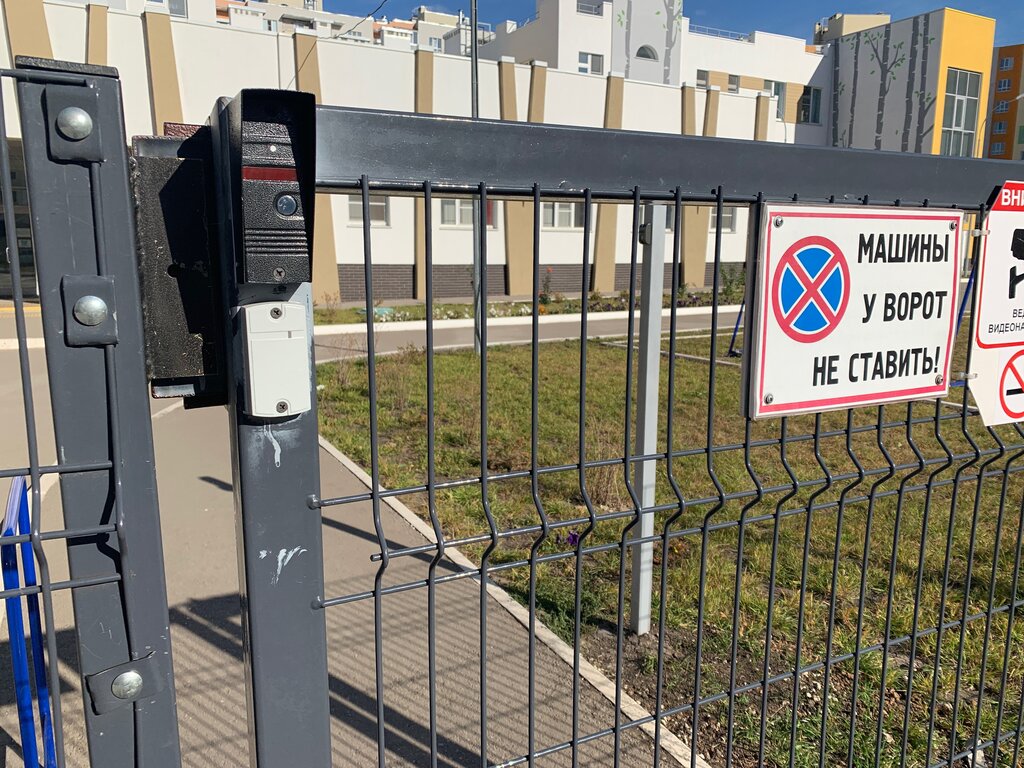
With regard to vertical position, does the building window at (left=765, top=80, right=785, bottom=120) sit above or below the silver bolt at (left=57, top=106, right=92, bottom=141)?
above

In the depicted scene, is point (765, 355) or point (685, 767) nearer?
point (765, 355)

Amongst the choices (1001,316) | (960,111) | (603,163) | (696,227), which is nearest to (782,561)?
(1001,316)

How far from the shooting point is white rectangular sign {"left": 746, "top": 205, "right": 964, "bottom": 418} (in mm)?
1650

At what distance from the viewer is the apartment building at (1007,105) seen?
62.3 m

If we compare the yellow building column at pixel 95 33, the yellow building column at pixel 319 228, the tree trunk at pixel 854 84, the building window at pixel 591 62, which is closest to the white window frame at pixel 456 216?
the yellow building column at pixel 319 228

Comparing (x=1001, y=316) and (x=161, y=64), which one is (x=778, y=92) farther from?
(x=1001, y=316)

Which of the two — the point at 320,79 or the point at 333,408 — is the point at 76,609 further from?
the point at 320,79

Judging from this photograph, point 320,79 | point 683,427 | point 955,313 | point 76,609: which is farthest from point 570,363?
point 320,79

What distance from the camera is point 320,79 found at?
864 inches

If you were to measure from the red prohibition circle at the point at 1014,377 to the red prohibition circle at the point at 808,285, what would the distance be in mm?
762

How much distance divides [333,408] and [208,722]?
5813 millimetres

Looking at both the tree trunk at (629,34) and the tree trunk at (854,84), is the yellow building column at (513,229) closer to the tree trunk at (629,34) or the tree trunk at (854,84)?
the tree trunk at (629,34)

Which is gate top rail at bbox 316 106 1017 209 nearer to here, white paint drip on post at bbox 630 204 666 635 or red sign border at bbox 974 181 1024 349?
red sign border at bbox 974 181 1024 349

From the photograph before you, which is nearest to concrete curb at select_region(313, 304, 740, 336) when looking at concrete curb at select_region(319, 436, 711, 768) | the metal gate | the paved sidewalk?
concrete curb at select_region(319, 436, 711, 768)
